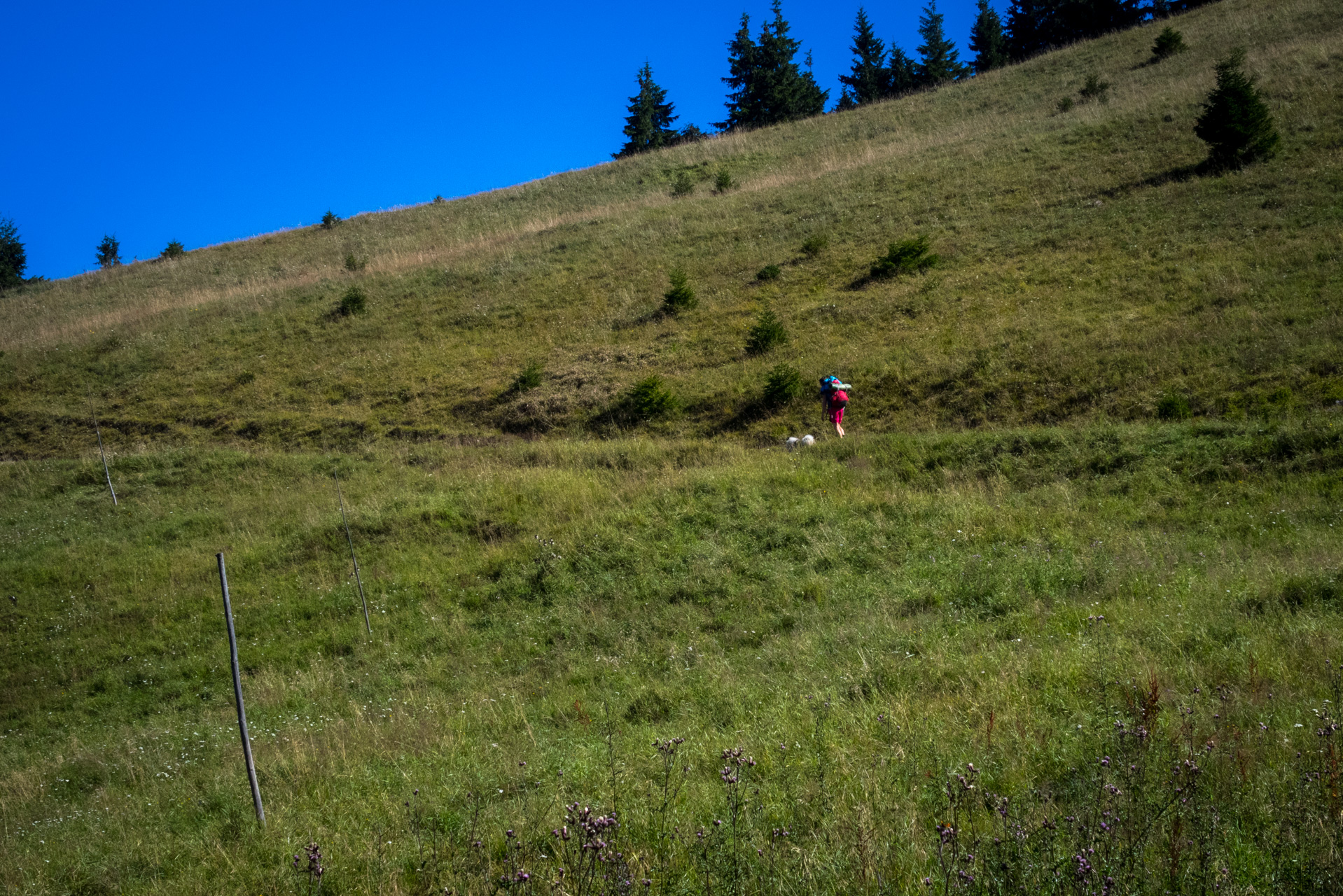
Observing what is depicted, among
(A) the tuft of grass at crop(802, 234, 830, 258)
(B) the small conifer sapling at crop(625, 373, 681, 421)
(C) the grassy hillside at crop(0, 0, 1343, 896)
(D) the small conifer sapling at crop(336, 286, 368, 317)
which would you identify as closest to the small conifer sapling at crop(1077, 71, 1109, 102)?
(C) the grassy hillside at crop(0, 0, 1343, 896)

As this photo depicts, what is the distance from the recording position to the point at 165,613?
12.7 meters

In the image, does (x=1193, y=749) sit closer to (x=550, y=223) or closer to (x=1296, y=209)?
(x=1296, y=209)

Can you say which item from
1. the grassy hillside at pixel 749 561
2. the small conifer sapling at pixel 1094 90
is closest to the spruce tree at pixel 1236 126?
the grassy hillside at pixel 749 561

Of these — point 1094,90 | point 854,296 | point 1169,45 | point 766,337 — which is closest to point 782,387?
point 766,337

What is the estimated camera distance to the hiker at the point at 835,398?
16.3 metres

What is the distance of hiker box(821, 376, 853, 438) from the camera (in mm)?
16266

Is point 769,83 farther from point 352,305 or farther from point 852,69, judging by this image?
point 352,305

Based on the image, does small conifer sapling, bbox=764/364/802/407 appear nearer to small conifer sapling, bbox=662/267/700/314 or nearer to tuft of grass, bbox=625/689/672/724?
small conifer sapling, bbox=662/267/700/314

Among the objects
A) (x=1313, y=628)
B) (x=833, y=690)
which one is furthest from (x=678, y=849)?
(x=1313, y=628)

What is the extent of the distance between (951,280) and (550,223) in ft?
79.5

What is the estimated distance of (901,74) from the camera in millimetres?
59250

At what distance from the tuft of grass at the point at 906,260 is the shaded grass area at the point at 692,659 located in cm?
1036

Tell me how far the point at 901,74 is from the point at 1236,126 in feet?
137

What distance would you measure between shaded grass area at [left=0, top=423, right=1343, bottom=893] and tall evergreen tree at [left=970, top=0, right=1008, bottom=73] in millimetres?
56756
